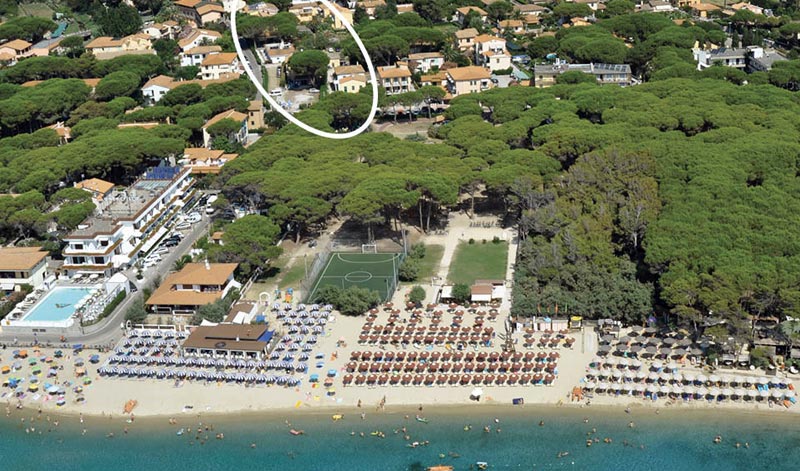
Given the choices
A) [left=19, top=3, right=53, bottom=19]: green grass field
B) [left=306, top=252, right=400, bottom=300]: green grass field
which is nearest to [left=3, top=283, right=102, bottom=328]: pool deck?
[left=306, top=252, right=400, bottom=300]: green grass field

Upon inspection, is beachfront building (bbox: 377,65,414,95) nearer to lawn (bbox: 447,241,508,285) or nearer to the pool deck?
lawn (bbox: 447,241,508,285)

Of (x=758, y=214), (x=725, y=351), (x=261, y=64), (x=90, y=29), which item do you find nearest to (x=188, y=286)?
(x=725, y=351)

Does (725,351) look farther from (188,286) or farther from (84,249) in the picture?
(84,249)

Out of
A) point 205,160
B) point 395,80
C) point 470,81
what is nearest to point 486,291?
point 205,160

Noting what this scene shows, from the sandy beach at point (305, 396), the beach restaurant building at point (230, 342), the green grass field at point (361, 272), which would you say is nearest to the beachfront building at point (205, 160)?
the green grass field at point (361, 272)

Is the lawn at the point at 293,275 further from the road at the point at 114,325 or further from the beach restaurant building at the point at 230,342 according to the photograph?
the road at the point at 114,325
